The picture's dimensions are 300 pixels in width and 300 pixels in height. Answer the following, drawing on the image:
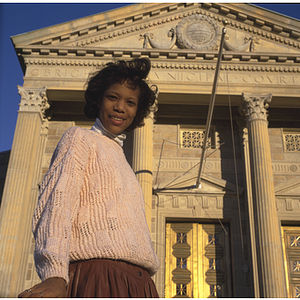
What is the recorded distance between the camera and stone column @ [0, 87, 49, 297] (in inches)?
450

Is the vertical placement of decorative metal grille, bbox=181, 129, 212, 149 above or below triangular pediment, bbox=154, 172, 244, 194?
above

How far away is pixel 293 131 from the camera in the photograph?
15.4m

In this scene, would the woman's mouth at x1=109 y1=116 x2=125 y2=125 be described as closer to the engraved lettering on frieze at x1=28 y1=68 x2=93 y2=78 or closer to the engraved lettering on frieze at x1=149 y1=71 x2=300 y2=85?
the engraved lettering on frieze at x1=149 y1=71 x2=300 y2=85

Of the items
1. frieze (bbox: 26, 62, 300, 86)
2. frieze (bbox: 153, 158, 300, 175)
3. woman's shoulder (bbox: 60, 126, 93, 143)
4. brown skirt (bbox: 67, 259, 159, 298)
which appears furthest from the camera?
frieze (bbox: 153, 158, 300, 175)

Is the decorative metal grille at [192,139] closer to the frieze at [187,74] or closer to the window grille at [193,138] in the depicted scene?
the window grille at [193,138]

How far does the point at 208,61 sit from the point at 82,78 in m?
4.65

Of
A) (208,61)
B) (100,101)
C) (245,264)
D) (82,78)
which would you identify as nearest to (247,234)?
(245,264)

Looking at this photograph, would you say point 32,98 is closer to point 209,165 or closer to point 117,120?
point 209,165

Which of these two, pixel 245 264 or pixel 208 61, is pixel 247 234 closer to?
pixel 245 264

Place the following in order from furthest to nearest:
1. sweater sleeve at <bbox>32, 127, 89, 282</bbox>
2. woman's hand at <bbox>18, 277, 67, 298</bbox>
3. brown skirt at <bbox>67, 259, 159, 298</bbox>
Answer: brown skirt at <bbox>67, 259, 159, 298</bbox> < sweater sleeve at <bbox>32, 127, 89, 282</bbox> < woman's hand at <bbox>18, 277, 67, 298</bbox>

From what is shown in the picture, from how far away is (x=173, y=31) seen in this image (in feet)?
49.6

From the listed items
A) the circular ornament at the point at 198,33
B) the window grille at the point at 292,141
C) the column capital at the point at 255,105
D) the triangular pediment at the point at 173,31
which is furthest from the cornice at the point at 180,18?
the window grille at the point at 292,141

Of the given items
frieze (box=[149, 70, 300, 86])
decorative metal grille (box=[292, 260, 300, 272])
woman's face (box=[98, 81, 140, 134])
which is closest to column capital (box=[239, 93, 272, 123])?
frieze (box=[149, 70, 300, 86])

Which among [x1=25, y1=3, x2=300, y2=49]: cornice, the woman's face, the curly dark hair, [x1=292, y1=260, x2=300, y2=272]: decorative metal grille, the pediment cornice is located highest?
[x1=25, y1=3, x2=300, y2=49]: cornice
